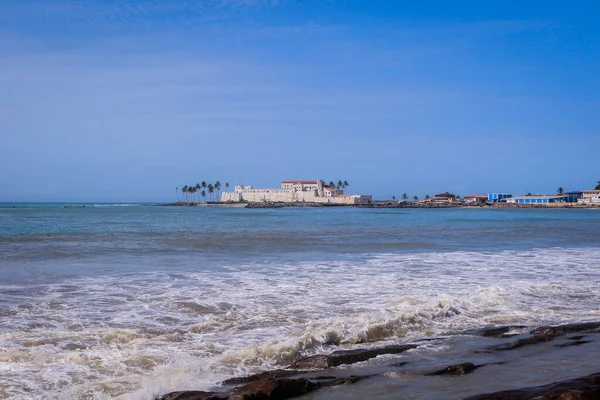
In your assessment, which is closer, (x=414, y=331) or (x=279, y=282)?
(x=414, y=331)

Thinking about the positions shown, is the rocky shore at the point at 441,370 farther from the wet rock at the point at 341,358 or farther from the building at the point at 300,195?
the building at the point at 300,195

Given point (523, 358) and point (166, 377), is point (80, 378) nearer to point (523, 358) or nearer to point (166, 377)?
point (166, 377)

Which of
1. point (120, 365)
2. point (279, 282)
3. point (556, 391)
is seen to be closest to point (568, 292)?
point (279, 282)

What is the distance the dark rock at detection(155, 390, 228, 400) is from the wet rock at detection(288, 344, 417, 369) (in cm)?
147

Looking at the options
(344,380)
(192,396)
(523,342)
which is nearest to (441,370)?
(344,380)

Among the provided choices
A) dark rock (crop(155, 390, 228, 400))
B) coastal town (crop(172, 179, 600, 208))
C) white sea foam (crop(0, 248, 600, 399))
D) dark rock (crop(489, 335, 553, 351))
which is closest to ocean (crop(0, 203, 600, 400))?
white sea foam (crop(0, 248, 600, 399))

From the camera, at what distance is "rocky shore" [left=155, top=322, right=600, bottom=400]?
510 centimetres

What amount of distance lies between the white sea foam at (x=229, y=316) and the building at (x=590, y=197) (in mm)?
138702

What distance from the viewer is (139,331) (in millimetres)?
8492

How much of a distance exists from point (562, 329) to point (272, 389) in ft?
16.9

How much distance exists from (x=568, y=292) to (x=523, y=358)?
6.33m

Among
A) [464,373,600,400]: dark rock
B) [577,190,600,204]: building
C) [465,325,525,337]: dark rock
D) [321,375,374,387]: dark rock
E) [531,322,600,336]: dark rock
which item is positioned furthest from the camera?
[577,190,600,204]: building

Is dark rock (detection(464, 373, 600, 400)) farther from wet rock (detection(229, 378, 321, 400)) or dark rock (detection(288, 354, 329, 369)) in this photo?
dark rock (detection(288, 354, 329, 369))

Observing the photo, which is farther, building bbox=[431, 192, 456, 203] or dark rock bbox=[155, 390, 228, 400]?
building bbox=[431, 192, 456, 203]
